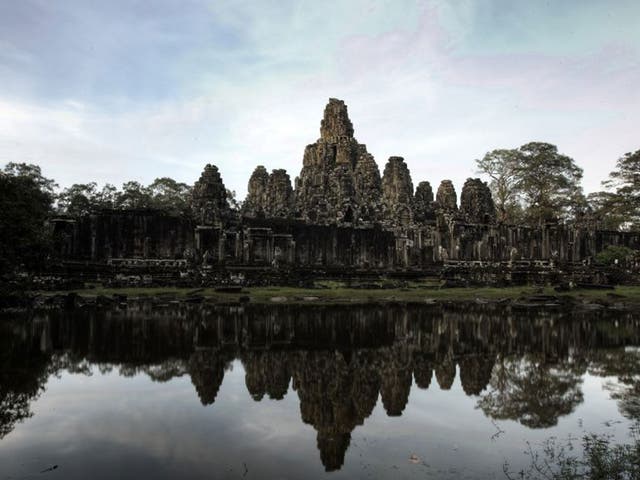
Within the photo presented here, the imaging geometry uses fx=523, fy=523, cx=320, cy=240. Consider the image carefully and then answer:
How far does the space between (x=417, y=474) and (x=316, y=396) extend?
3367 mm

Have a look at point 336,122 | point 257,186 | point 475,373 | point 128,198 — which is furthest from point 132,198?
point 475,373

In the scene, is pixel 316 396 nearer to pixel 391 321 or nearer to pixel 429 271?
pixel 391 321

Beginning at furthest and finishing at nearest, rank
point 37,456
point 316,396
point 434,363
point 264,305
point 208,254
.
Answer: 1. point 208,254
2. point 264,305
3. point 434,363
4. point 316,396
5. point 37,456

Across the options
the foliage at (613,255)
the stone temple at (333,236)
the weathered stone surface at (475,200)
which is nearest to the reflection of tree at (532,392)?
the stone temple at (333,236)

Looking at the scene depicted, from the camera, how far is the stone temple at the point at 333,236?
109 feet

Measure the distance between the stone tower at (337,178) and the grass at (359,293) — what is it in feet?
41.2

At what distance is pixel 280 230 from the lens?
123ft

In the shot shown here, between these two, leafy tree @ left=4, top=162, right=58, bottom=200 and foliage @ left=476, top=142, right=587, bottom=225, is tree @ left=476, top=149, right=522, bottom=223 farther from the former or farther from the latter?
leafy tree @ left=4, top=162, right=58, bottom=200

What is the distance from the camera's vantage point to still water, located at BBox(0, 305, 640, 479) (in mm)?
5918

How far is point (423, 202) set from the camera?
184 ft

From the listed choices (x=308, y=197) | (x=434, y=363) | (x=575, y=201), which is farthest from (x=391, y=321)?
(x=575, y=201)

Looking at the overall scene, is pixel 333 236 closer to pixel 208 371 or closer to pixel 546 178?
pixel 546 178

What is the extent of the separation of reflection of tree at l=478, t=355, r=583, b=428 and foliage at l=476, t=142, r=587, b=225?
1536 inches

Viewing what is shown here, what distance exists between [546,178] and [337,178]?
1957 cm
